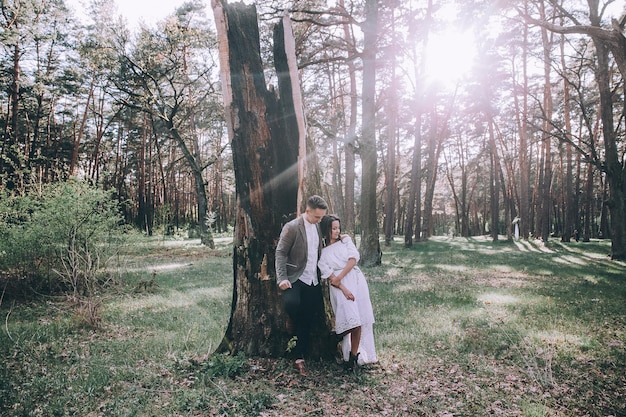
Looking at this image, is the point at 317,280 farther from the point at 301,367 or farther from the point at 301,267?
the point at 301,367

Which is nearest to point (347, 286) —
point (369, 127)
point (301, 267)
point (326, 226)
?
point (301, 267)

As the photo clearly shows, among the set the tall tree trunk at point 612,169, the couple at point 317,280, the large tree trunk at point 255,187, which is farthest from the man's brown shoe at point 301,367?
the tall tree trunk at point 612,169

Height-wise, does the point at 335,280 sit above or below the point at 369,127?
below

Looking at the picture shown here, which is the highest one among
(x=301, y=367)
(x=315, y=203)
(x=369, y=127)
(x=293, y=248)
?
(x=369, y=127)

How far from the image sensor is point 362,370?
512cm

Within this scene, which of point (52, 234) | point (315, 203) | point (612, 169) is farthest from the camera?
point (612, 169)

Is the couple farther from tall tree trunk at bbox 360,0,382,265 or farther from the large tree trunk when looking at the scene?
tall tree trunk at bbox 360,0,382,265

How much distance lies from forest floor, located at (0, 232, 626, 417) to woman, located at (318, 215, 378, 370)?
0.29 metres

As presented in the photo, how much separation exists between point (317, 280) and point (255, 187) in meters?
1.52

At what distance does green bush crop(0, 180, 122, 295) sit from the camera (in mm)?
8891

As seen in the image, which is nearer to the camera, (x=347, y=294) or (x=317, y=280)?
(x=347, y=294)

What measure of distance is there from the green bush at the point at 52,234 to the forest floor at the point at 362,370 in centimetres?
Result: 81

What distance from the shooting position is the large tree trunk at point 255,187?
5262 mm

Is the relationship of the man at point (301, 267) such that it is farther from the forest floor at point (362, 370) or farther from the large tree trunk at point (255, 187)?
the forest floor at point (362, 370)
